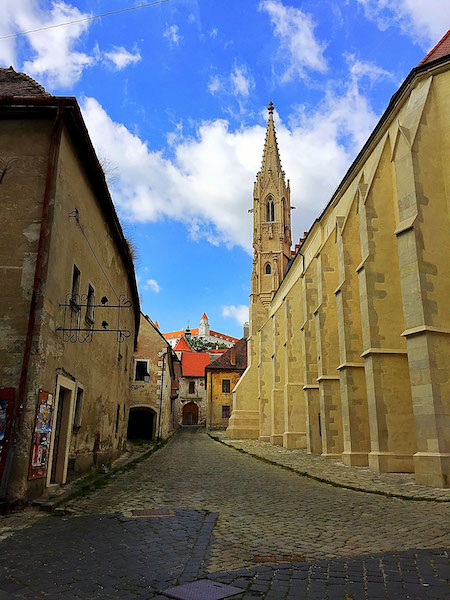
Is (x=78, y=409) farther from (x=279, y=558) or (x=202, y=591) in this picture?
(x=202, y=591)

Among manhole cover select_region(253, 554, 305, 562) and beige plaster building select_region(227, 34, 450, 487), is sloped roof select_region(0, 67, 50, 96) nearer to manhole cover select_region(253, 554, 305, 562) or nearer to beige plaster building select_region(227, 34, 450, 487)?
beige plaster building select_region(227, 34, 450, 487)

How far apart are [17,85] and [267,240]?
3877cm

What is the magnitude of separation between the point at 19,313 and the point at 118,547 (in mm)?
4661

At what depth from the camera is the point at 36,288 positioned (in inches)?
328

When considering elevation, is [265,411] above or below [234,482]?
above

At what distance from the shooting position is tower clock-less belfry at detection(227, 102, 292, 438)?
134 ft

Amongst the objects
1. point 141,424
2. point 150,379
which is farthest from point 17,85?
point 141,424

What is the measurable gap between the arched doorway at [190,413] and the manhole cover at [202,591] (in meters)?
66.7

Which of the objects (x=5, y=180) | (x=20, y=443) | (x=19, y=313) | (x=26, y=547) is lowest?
(x=26, y=547)

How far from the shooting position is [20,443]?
7.61m

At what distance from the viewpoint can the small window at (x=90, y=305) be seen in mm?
11961

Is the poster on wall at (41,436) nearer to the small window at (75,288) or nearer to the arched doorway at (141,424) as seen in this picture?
the small window at (75,288)

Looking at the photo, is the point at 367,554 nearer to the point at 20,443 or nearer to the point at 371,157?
the point at 20,443

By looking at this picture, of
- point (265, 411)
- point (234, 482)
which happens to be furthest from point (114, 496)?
point (265, 411)
